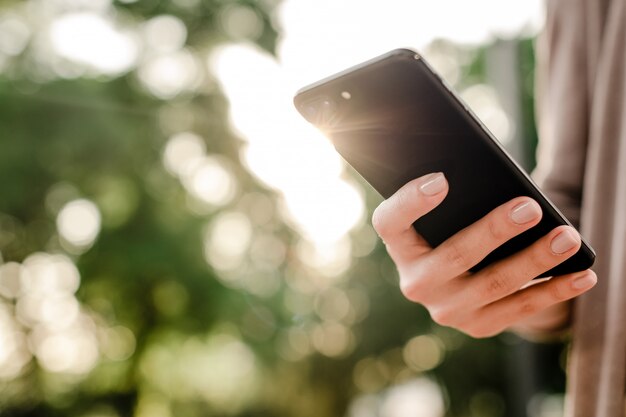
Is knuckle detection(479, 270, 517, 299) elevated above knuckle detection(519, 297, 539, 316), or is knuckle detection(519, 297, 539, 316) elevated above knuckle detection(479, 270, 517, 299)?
knuckle detection(479, 270, 517, 299)

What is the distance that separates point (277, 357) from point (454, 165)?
755cm

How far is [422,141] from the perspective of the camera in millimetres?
902

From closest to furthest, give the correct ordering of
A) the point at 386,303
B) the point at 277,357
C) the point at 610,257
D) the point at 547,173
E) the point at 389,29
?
the point at 610,257 < the point at 547,173 < the point at 389,29 < the point at 277,357 < the point at 386,303

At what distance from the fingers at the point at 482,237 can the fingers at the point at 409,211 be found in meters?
0.04

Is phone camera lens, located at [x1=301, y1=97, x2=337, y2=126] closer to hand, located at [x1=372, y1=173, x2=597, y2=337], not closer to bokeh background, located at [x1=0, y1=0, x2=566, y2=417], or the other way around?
hand, located at [x1=372, y1=173, x2=597, y2=337]

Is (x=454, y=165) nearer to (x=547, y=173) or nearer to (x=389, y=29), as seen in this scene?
(x=547, y=173)

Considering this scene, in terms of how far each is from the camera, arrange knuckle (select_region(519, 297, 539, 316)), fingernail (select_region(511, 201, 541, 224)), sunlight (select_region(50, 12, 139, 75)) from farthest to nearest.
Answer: sunlight (select_region(50, 12, 139, 75)), knuckle (select_region(519, 297, 539, 316)), fingernail (select_region(511, 201, 541, 224))

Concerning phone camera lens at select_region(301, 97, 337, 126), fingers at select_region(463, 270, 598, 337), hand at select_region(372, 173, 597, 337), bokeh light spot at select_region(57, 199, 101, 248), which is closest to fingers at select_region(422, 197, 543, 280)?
hand at select_region(372, 173, 597, 337)

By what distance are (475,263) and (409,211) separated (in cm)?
12

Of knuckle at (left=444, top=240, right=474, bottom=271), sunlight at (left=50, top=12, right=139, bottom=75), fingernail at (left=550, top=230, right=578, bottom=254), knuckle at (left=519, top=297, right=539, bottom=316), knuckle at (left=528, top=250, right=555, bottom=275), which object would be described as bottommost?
sunlight at (left=50, top=12, right=139, bottom=75)

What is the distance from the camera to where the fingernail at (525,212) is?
2.66 feet

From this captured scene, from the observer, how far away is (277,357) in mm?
8195

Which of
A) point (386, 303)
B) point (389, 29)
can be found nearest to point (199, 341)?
point (386, 303)

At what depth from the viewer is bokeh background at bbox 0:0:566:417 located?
789 centimetres
